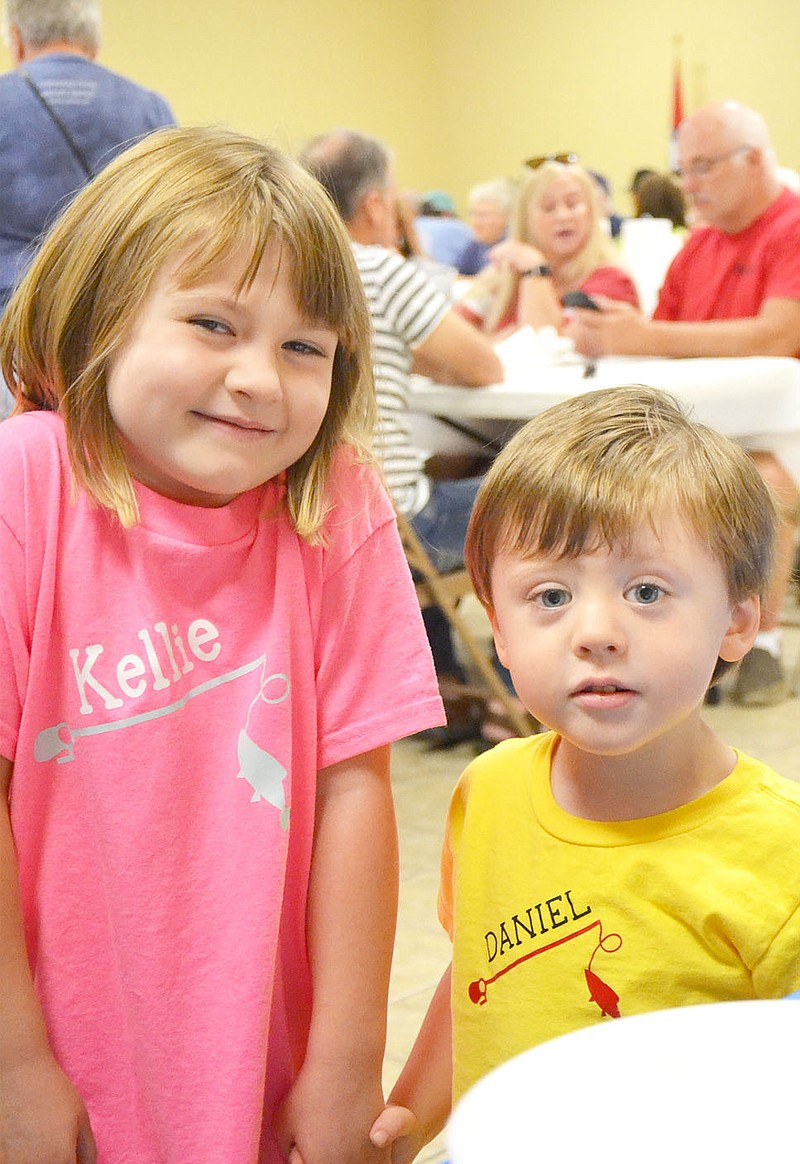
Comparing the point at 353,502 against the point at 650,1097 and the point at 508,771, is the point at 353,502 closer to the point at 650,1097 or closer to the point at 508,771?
the point at 508,771

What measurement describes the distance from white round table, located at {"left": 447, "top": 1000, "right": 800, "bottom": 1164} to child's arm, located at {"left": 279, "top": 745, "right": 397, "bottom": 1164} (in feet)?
1.94

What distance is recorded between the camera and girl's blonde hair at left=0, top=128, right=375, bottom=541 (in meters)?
1.03

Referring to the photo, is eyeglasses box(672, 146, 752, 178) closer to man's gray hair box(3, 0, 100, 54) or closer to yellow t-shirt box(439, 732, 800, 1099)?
man's gray hair box(3, 0, 100, 54)

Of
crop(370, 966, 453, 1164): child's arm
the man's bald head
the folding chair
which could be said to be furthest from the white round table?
the man's bald head

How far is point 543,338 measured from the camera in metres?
3.73

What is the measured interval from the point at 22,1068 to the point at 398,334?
2.35 m

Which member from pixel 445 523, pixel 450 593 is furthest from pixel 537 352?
pixel 450 593

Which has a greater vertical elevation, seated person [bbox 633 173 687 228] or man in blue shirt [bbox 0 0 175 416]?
man in blue shirt [bbox 0 0 175 416]

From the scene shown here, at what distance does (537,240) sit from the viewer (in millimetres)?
4742

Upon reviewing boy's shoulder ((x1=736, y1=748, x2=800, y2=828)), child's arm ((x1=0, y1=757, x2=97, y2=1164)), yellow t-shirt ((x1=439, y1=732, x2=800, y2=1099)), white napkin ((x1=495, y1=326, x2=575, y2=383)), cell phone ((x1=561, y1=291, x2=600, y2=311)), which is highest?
boy's shoulder ((x1=736, y1=748, x2=800, y2=828))

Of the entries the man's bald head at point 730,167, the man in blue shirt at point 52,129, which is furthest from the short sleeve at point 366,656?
the man's bald head at point 730,167

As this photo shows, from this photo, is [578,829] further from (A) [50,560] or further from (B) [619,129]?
(B) [619,129]

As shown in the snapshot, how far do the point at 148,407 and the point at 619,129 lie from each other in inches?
425

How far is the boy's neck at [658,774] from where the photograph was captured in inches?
37.4
